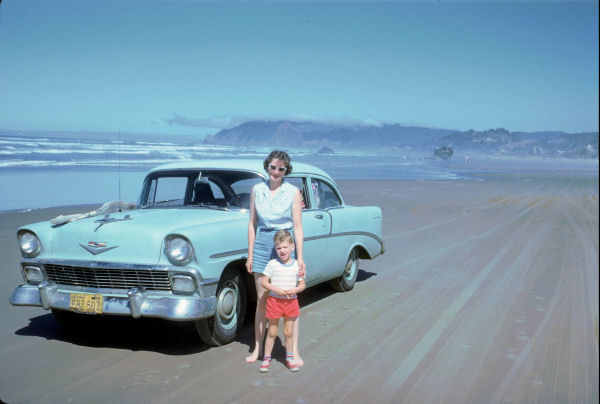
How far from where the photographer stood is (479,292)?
22.1ft

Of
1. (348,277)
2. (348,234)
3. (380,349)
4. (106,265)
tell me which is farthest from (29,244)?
(348,277)

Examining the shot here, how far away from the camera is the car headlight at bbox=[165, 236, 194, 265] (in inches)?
173

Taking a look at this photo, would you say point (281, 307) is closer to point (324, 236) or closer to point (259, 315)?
point (259, 315)

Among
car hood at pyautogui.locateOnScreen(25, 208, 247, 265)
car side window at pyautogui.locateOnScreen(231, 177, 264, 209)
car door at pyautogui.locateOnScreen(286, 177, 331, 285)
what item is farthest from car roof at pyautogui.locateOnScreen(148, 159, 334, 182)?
car hood at pyautogui.locateOnScreen(25, 208, 247, 265)

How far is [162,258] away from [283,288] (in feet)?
3.29

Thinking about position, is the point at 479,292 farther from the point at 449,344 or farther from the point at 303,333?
the point at 303,333

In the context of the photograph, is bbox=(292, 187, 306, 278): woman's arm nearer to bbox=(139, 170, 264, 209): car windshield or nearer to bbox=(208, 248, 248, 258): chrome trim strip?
bbox=(208, 248, 248, 258): chrome trim strip

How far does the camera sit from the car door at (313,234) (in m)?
5.76

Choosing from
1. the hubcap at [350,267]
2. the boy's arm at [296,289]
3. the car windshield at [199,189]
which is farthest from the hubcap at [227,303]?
the hubcap at [350,267]

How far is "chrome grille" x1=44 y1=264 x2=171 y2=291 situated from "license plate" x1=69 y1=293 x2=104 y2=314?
5.2 inches

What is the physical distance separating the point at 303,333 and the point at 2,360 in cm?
250

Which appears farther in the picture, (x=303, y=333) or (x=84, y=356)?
(x=303, y=333)

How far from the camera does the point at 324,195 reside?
21.9 feet

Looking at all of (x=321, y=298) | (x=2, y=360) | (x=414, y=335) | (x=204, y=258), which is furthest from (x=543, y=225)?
(x=2, y=360)
